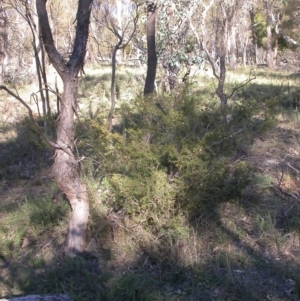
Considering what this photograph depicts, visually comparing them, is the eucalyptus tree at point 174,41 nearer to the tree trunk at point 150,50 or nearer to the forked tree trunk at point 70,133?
the tree trunk at point 150,50

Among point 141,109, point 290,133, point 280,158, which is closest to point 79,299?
point 141,109

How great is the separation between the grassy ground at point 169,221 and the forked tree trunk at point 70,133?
0.26 metres

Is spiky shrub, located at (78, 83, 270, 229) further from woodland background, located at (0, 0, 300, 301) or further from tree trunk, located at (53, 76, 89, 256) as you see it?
tree trunk, located at (53, 76, 89, 256)

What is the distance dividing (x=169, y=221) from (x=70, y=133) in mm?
1566

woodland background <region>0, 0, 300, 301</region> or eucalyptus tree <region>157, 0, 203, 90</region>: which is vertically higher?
eucalyptus tree <region>157, 0, 203, 90</region>

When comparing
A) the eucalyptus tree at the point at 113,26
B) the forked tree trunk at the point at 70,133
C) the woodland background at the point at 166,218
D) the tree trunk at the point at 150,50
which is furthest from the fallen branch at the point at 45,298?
the tree trunk at the point at 150,50

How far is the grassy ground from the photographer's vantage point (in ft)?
17.4

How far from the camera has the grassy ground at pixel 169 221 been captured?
5305 millimetres

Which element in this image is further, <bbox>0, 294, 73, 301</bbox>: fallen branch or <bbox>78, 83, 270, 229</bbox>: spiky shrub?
<bbox>78, 83, 270, 229</bbox>: spiky shrub

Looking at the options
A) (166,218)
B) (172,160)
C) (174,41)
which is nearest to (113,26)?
(172,160)

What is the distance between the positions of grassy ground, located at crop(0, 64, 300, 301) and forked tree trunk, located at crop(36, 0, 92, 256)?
26 cm

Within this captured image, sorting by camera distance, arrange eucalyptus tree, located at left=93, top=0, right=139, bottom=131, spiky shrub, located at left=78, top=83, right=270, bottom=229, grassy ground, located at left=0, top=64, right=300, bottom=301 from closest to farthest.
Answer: grassy ground, located at left=0, top=64, right=300, bottom=301
spiky shrub, located at left=78, top=83, right=270, bottom=229
eucalyptus tree, located at left=93, top=0, right=139, bottom=131

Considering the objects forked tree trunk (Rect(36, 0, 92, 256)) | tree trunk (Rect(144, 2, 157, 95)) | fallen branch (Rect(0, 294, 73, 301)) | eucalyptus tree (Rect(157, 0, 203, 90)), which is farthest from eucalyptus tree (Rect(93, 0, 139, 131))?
fallen branch (Rect(0, 294, 73, 301))

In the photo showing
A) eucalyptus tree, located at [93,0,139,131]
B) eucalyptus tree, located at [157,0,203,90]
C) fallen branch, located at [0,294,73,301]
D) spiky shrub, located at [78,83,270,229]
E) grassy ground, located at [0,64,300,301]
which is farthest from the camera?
eucalyptus tree, located at [157,0,203,90]
